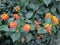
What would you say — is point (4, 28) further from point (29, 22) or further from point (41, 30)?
point (41, 30)

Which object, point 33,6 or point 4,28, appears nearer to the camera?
point 4,28

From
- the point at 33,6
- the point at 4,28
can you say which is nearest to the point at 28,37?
the point at 4,28

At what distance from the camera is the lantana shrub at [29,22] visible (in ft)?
7.60

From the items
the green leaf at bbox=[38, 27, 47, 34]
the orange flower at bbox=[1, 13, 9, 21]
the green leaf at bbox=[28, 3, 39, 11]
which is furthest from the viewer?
the green leaf at bbox=[28, 3, 39, 11]

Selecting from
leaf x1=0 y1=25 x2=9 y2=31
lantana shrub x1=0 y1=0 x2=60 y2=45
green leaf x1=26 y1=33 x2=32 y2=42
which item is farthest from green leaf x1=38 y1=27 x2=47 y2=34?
leaf x1=0 y1=25 x2=9 y2=31

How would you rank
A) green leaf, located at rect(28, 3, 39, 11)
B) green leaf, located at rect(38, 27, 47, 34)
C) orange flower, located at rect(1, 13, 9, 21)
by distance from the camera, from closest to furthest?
green leaf, located at rect(38, 27, 47, 34) → orange flower, located at rect(1, 13, 9, 21) → green leaf, located at rect(28, 3, 39, 11)

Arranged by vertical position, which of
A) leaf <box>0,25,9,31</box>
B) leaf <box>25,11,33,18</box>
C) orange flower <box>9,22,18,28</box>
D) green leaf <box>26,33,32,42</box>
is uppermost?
leaf <box>25,11,33,18</box>

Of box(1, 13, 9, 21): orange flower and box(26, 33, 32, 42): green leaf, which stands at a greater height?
box(1, 13, 9, 21): orange flower

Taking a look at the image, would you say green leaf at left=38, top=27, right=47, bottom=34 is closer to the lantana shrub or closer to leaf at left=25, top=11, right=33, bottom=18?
the lantana shrub

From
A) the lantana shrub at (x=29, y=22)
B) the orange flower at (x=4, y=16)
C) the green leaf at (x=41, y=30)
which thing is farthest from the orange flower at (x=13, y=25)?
the green leaf at (x=41, y=30)

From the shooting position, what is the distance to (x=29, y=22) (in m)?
2.36

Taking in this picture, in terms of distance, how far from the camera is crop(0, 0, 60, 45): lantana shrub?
232 centimetres

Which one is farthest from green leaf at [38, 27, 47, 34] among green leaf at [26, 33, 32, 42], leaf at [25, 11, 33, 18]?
leaf at [25, 11, 33, 18]

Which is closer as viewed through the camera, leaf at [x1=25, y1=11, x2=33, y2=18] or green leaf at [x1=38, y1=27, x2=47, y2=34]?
green leaf at [x1=38, y1=27, x2=47, y2=34]
